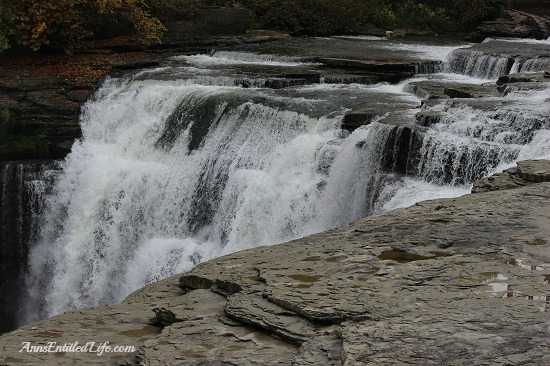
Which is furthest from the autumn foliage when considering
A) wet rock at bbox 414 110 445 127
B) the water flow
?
wet rock at bbox 414 110 445 127

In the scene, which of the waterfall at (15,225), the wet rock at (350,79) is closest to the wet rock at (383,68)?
the wet rock at (350,79)

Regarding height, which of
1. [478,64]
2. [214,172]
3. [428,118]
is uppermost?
[478,64]

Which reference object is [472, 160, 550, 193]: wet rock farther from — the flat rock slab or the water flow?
the flat rock slab

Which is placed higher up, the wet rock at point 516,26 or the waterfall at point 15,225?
the wet rock at point 516,26

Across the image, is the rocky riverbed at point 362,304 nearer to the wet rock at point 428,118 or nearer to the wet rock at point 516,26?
the wet rock at point 428,118

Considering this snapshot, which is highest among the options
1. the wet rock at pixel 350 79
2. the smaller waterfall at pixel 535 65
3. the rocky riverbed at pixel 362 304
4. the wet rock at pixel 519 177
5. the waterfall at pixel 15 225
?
the smaller waterfall at pixel 535 65

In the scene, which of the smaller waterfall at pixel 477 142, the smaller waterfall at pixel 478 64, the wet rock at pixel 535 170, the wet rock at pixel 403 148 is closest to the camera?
the wet rock at pixel 535 170

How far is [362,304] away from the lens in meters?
5.53

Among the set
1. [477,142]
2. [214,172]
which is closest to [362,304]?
[477,142]

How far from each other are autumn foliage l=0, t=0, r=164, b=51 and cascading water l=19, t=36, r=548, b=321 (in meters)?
2.67

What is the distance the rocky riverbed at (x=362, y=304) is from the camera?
4.88 m

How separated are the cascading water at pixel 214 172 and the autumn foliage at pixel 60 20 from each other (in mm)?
2671

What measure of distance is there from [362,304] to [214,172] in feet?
29.7

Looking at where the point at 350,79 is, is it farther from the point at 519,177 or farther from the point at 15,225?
the point at 519,177
